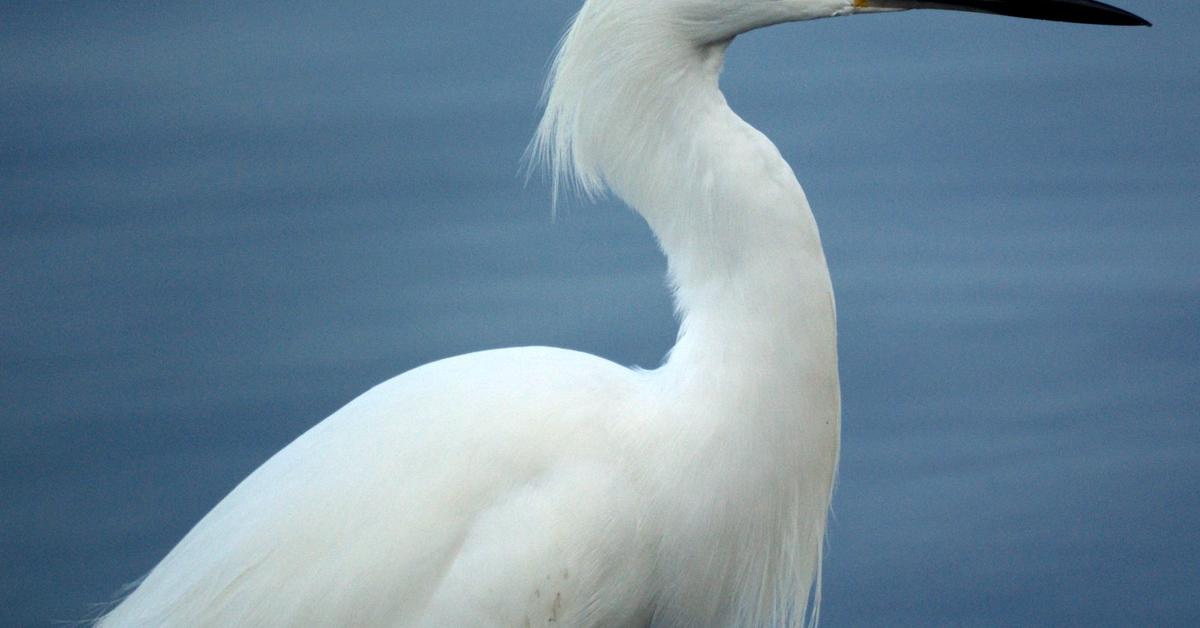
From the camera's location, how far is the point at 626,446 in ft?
5.08

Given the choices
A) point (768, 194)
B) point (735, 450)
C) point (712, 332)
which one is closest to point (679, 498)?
point (735, 450)

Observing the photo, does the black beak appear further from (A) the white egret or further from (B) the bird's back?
(B) the bird's back

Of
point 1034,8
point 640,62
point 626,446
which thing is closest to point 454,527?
point 626,446

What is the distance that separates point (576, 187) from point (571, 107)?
10 cm

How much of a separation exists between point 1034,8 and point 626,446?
0.66 m

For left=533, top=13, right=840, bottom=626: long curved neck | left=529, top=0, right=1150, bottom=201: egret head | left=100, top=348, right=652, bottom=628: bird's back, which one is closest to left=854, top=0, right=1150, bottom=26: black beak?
left=529, top=0, right=1150, bottom=201: egret head

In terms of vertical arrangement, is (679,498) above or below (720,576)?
above

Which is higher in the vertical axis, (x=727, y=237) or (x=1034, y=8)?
(x=1034, y=8)

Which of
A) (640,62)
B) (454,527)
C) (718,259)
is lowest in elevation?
(454,527)

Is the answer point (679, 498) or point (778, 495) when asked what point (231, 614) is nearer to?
point (679, 498)

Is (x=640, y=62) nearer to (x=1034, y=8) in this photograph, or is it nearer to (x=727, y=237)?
(x=727, y=237)

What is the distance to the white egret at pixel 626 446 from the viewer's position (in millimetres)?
1502

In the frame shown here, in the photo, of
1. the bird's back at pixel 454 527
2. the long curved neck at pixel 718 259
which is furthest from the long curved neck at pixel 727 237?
the bird's back at pixel 454 527

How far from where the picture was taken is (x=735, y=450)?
1.55m
